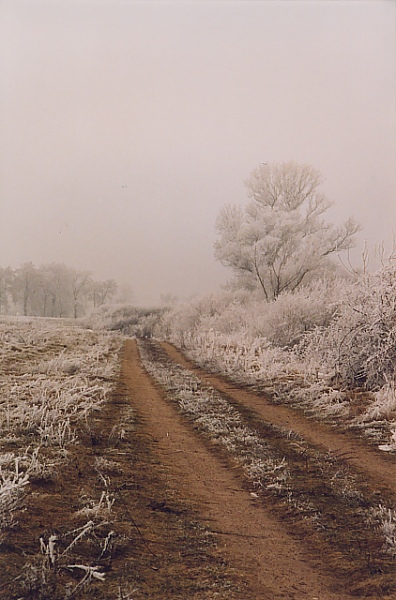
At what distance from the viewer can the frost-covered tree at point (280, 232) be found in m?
3.77

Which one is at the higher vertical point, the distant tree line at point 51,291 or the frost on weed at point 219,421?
the distant tree line at point 51,291

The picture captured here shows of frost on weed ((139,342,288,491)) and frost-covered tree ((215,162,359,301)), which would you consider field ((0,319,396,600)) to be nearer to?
frost on weed ((139,342,288,491))

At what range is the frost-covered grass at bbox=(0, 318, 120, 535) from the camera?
238cm

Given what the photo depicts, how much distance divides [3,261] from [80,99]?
1.32m

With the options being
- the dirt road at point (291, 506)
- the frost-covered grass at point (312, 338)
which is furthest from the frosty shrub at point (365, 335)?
the dirt road at point (291, 506)

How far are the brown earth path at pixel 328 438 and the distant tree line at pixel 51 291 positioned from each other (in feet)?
4.20

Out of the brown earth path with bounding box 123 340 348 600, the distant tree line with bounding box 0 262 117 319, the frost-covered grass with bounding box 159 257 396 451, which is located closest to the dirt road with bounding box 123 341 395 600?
the brown earth path with bounding box 123 340 348 600

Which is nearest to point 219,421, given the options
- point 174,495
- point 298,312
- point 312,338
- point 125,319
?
point 174,495

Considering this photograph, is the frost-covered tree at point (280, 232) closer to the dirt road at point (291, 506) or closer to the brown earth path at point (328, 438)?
the brown earth path at point (328, 438)

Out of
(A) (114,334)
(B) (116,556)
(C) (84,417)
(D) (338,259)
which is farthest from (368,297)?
(B) (116,556)

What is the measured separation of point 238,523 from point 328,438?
1.42 meters

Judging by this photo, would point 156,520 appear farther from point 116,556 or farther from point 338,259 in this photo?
point 338,259

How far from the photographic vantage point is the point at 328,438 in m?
3.21

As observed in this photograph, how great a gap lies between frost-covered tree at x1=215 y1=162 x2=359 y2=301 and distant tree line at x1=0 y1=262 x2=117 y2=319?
1.19 m
